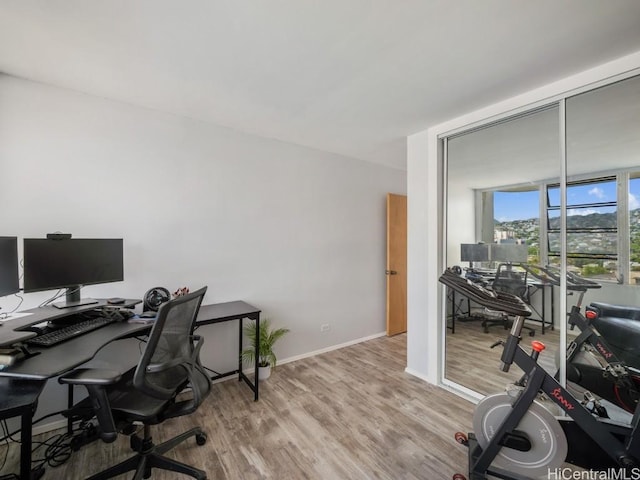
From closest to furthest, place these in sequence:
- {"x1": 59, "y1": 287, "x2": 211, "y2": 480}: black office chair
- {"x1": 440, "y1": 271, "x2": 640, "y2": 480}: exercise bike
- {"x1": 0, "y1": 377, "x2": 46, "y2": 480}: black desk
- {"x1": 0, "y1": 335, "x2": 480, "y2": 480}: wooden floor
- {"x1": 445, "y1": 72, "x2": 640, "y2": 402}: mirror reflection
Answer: {"x1": 0, "y1": 377, "x2": 46, "y2": 480}: black desk → {"x1": 59, "y1": 287, "x2": 211, "y2": 480}: black office chair → {"x1": 440, "y1": 271, "x2": 640, "y2": 480}: exercise bike → {"x1": 0, "y1": 335, "x2": 480, "y2": 480}: wooden floor → {"x1": 445, "y1": 72, "x2": 640, "y2": 402}: mirror reflection

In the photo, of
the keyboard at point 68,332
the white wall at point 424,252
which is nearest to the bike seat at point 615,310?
the white wall at point 424,252

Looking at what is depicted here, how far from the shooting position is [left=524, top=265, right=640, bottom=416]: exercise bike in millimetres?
1826

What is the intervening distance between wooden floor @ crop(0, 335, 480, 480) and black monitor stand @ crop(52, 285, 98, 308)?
995mm

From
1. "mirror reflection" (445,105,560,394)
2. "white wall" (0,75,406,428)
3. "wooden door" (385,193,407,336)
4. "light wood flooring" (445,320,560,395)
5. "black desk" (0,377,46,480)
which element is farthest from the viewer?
"wooden door" (385,193,407,336)

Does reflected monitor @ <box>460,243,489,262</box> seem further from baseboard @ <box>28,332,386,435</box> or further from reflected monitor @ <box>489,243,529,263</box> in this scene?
baseboard @ <box>28,332,386,435</box>

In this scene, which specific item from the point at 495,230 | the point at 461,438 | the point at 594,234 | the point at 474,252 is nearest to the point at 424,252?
the point at 474,252

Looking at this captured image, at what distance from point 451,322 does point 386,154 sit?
227 centimetres

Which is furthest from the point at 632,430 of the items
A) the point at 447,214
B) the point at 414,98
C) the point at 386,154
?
the point at 386,154

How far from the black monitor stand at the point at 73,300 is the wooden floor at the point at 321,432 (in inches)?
39.2

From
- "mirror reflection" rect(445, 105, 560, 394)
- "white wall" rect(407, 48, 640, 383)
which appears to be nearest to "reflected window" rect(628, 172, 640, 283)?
"mirror reflection" rect(445, 105, 560, 394)

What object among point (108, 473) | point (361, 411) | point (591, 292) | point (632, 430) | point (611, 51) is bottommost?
point (361, 411)

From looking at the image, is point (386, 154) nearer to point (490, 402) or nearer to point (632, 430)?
point (490, 402)

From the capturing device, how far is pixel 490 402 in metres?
1.65

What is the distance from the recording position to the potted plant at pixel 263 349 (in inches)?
110
